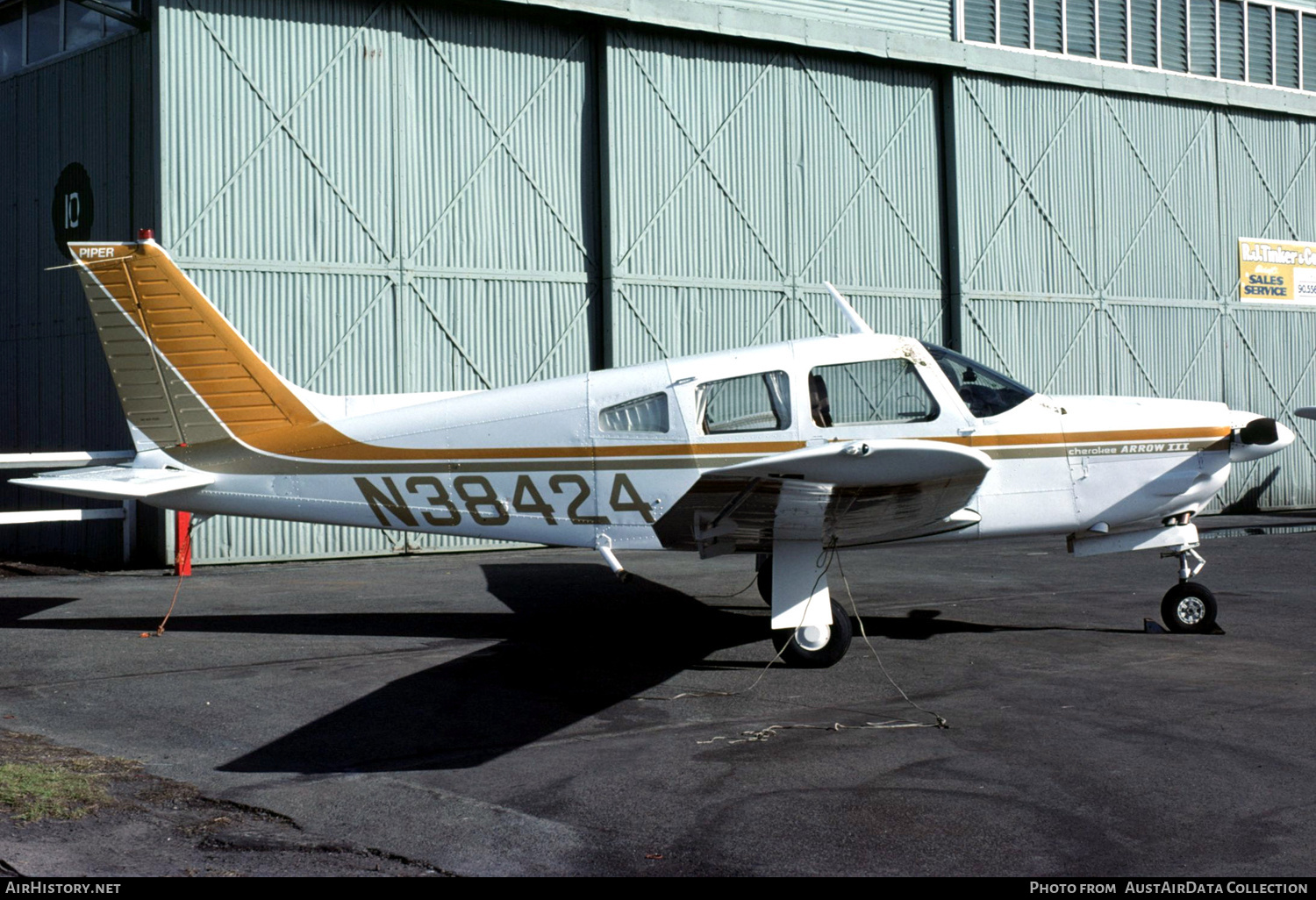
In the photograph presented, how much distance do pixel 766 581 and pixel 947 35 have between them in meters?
14.4

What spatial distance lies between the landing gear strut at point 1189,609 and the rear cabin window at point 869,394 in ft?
8.54

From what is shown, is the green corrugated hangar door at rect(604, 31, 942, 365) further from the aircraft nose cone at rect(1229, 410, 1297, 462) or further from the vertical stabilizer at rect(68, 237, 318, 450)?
the aircraft nose cone at rect(1229, 410, 1297, 462)

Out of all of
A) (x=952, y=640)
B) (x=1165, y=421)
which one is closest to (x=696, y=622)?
(x=952, y=640)

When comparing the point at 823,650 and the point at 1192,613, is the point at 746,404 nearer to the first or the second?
the point at 823,650

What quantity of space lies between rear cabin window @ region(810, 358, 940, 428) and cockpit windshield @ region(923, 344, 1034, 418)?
11.5 inches

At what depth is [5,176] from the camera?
19359mm

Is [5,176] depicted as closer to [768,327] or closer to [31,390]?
[31,390]

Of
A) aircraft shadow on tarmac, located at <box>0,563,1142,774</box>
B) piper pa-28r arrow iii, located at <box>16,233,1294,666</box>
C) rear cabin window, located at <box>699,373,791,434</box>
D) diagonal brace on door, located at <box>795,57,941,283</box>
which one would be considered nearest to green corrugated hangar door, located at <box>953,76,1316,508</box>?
diagonal brace on door, located at <box>795,57,941,283</box>

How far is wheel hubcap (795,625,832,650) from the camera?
8.55 metres

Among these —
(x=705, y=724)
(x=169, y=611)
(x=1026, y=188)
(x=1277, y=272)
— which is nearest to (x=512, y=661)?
(x=705, y=724)

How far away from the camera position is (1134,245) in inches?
933

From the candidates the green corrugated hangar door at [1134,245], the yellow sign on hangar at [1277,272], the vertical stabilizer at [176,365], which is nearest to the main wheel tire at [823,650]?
the vertical stabilizer at [176,365]

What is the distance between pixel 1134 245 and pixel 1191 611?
15.7m

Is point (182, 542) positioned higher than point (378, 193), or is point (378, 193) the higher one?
point (378, 193)
